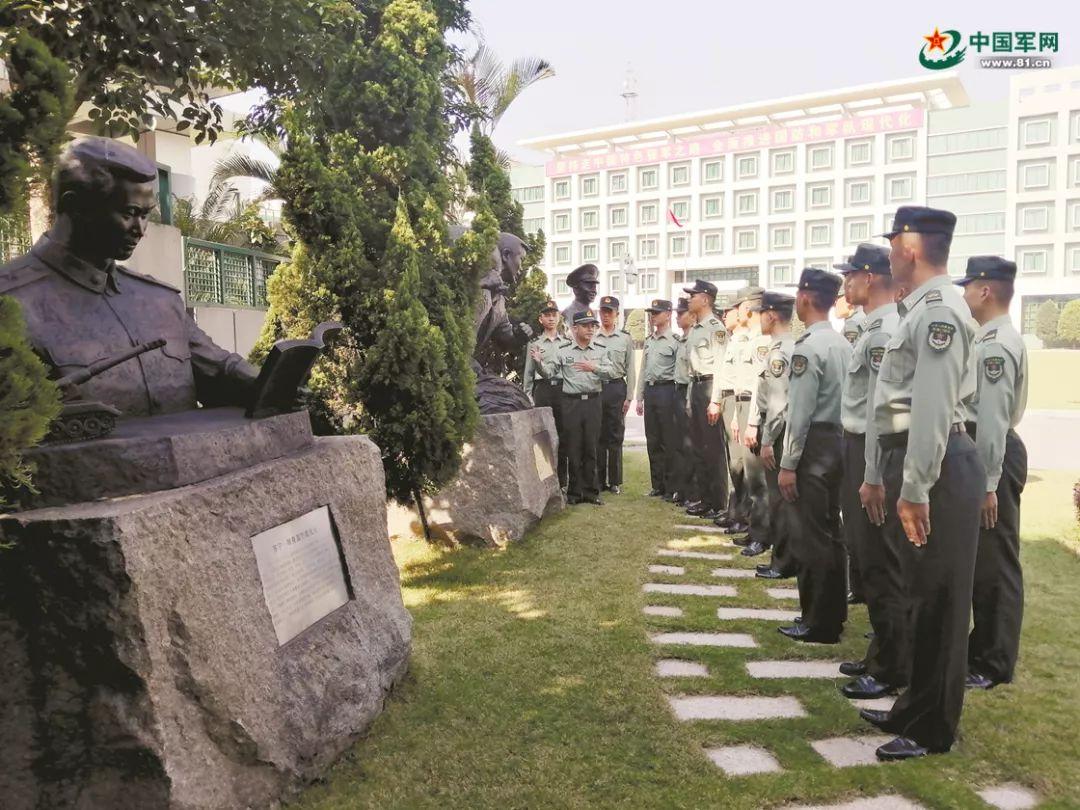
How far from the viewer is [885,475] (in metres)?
3.45

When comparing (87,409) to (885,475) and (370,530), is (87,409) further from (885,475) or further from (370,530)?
(885,475)

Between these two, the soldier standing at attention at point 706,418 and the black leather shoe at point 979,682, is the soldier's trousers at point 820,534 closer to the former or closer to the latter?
the black leather shoe at point 979,682

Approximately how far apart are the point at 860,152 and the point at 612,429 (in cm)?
5145

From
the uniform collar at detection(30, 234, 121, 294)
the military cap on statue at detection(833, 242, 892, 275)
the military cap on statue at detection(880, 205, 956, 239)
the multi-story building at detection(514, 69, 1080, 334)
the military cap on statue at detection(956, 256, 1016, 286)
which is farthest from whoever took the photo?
the multi-story building at detection(514, 69, 1080, 334)

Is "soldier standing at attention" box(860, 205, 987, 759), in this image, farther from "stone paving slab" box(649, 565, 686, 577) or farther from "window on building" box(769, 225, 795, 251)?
"window on building" box(769, 225, 795, 251)

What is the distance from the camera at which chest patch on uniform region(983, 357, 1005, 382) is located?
4.07 meters

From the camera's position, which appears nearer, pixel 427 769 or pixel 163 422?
pixel 163 422

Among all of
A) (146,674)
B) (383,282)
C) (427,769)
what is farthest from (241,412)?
(383,282)

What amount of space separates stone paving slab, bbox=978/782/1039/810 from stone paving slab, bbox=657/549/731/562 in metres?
3.70

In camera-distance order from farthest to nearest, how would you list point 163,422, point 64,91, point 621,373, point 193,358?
point 621,373, point 193,358, point 163,422, point 64,91

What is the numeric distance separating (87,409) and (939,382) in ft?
9.57

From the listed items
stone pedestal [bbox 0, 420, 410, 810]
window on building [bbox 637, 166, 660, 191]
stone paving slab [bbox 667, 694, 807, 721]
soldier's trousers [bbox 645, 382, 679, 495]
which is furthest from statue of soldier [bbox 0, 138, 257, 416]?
window on building [bbox 637, 166, 660, 191]

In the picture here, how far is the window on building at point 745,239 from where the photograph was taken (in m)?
58.2

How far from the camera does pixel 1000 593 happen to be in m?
4.09
